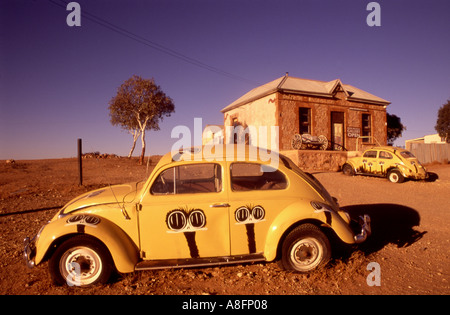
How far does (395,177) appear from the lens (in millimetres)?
10898

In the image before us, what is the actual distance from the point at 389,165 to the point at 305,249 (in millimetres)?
9833

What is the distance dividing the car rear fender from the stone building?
13.5m

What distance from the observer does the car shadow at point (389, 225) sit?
456 cm

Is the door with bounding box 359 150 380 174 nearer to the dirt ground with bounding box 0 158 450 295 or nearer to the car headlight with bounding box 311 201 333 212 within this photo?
the dirt ground with bounding box 0 158 450 295

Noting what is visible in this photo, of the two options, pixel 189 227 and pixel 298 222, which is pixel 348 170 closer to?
pixel 298 222

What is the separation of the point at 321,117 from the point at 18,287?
58.9ft

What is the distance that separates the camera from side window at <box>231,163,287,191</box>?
3.56 m

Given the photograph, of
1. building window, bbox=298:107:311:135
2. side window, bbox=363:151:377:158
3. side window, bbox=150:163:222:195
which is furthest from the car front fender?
building window, bbox=298:107:311:135

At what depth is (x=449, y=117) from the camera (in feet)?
113

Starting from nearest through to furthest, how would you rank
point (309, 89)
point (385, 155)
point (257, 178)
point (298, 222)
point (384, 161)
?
1. point (298, 222)
2. point (257, 178)
3. point (384, 161)
4. point (385, 155)
5. point (309, 89)

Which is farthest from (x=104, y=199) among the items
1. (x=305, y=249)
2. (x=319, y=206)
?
(x=319, y=206)

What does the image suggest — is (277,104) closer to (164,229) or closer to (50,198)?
(50,198)
